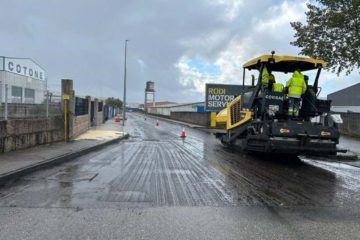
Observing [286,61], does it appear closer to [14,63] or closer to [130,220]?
[130,220]

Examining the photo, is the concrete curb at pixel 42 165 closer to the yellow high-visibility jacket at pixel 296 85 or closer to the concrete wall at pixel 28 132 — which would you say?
the concrete wall at pixel 28 132

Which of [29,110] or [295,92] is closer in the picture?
[295,92]

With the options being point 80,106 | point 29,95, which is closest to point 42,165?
point 29,95

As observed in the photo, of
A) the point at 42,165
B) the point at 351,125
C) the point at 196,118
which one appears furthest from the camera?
the point at 196,118

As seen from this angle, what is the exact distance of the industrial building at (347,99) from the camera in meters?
68.4

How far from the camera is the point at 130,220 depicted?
6113 millimetres

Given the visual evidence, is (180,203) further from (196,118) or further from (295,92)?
(196,118)

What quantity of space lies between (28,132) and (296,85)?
9542mm

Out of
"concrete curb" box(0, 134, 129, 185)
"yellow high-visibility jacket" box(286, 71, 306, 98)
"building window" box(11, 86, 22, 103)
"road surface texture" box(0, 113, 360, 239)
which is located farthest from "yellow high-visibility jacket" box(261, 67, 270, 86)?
"building window" box(11, 86, 22, 103)

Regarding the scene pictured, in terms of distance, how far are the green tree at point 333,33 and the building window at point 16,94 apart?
1250 centimetres

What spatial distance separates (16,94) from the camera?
54.3ft

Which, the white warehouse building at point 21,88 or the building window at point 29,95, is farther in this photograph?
the building window at point 29,95

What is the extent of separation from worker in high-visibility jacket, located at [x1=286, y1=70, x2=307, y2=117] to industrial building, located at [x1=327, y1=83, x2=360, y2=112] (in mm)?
56630

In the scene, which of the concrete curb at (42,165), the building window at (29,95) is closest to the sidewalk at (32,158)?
the concrete curb at (42,165)
